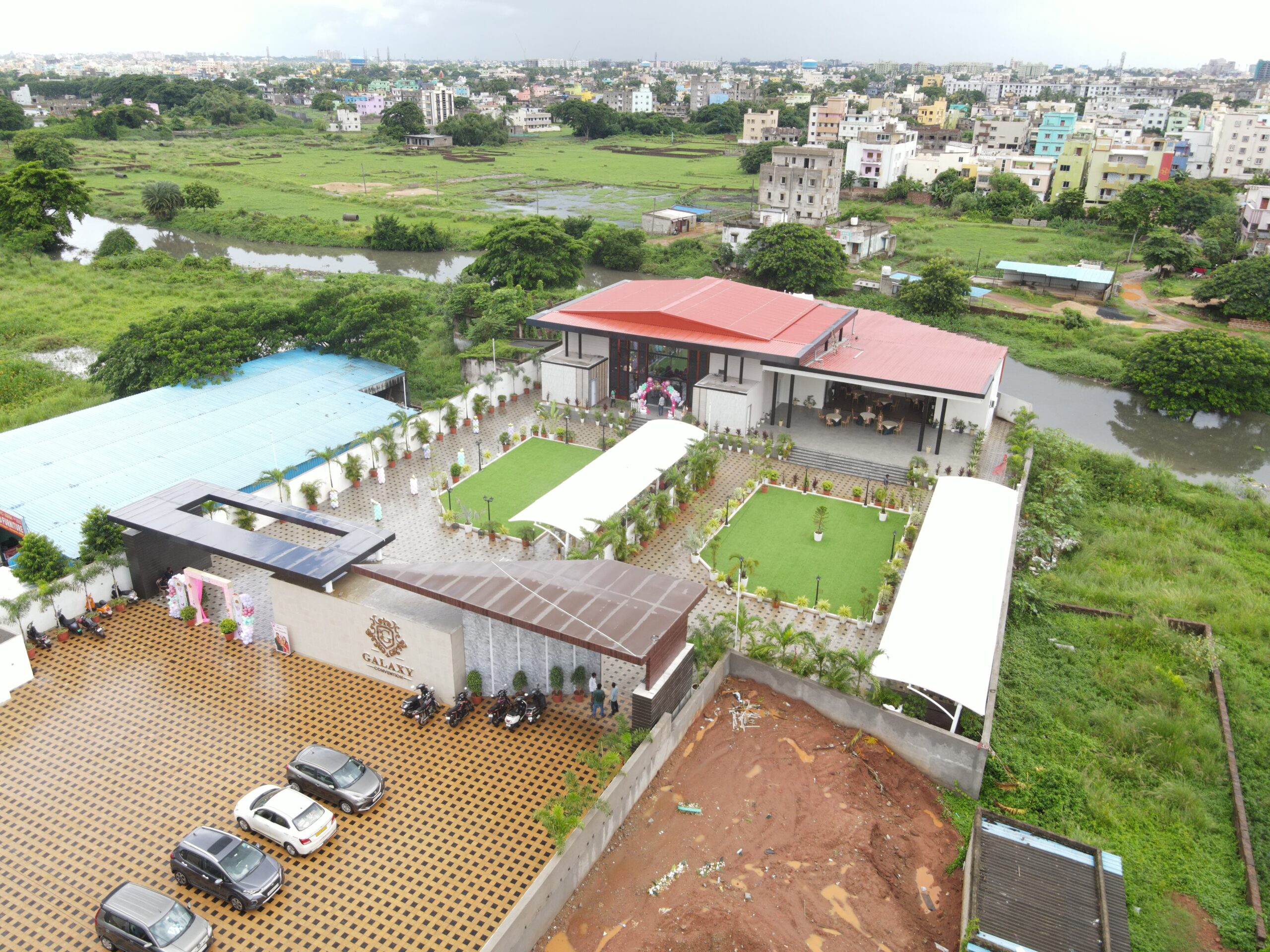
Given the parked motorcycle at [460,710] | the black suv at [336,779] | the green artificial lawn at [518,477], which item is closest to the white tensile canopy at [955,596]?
the parked motorcycle at [460,710]

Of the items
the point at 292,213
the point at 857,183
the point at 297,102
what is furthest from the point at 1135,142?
the point at 297,102

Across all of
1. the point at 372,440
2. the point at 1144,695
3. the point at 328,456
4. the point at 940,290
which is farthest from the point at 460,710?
the point at 940,290

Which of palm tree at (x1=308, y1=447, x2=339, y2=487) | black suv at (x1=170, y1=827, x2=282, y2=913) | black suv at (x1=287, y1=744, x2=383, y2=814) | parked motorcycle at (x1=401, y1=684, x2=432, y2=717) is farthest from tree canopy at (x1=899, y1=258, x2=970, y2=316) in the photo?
black suv at (x1=170, y1=827, x2=282, y2=913)

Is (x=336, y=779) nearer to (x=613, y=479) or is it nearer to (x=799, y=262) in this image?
(x=613, y=479)

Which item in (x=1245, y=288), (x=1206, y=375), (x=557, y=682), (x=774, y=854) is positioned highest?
(x=1245, y=288)

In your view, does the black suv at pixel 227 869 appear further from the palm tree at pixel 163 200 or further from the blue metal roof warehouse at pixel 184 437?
the palm tree at pixel 163 200
